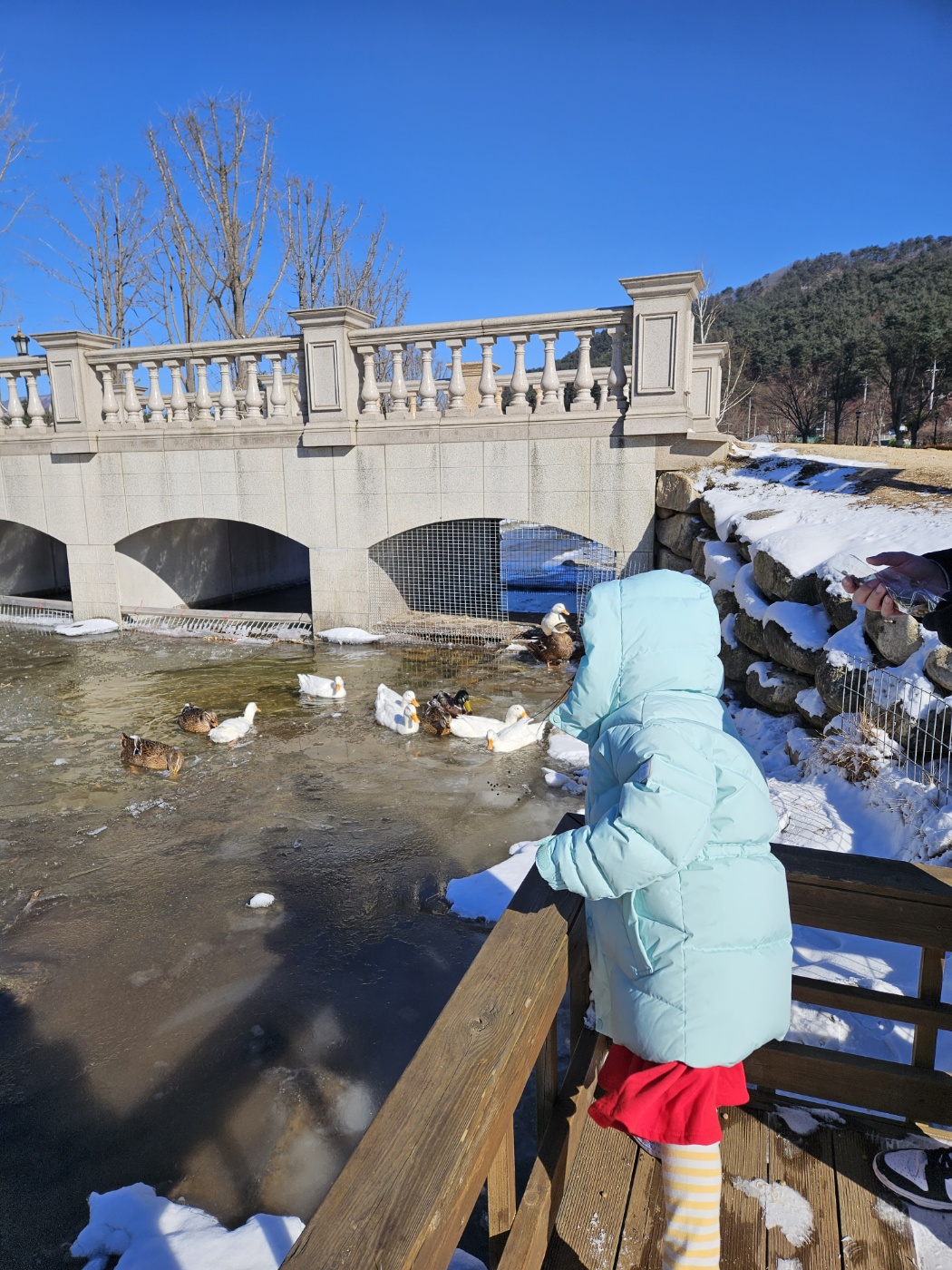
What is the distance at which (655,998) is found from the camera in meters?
1.76

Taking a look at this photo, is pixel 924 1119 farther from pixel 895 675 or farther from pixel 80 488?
pixel 80 488

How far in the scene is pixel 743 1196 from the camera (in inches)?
80.6

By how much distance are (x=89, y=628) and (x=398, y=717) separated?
7.32 meters

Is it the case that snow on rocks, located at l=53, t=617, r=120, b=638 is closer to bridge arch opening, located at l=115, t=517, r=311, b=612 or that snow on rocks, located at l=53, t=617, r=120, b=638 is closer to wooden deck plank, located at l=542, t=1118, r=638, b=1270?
bridge arch opening, located at l=115, t=517, r=311, b=612

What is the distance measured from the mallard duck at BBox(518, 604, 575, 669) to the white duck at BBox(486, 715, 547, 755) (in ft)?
9.16

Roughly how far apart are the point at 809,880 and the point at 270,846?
3970 millimetres

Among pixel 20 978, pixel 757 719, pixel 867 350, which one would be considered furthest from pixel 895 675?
pixel 867 350

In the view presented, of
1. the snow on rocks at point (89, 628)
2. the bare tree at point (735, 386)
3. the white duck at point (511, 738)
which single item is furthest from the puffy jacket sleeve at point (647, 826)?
the bare tree at point (735, 386)

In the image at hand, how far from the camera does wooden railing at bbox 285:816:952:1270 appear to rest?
3.84ft

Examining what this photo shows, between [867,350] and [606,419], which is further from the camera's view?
[867,350]

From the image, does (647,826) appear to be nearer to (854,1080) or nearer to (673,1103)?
(673,1103)

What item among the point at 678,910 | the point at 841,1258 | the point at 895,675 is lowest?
the point at 841,1258

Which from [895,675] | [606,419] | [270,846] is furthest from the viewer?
[606,419]

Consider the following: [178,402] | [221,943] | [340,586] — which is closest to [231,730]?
[221,943]
